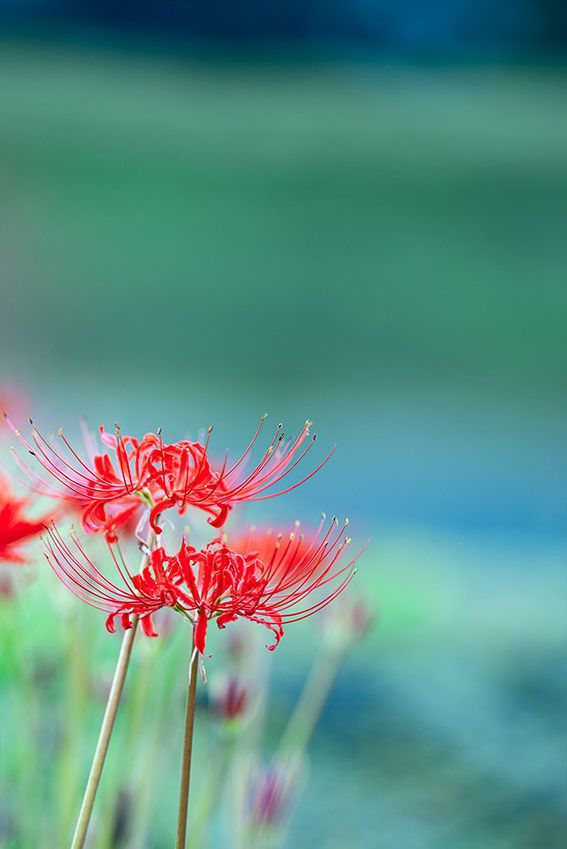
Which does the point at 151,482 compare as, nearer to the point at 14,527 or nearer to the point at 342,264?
the point at 14,527

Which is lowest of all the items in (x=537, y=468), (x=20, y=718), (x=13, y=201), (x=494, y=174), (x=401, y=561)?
(x=20, y=718)

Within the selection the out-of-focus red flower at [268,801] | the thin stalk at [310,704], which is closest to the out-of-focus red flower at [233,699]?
the out-of-focus red flower at [268,801]

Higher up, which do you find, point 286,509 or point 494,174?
point 494,174

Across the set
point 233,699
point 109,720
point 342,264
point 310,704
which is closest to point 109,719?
point 109,720

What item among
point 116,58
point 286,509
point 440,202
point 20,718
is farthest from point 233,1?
point 20,718

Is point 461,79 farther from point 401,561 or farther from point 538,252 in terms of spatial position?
point 401,561

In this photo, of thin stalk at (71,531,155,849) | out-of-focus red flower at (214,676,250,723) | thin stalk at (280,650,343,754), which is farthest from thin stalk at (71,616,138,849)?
thin stalk at (280,650,343,754)
